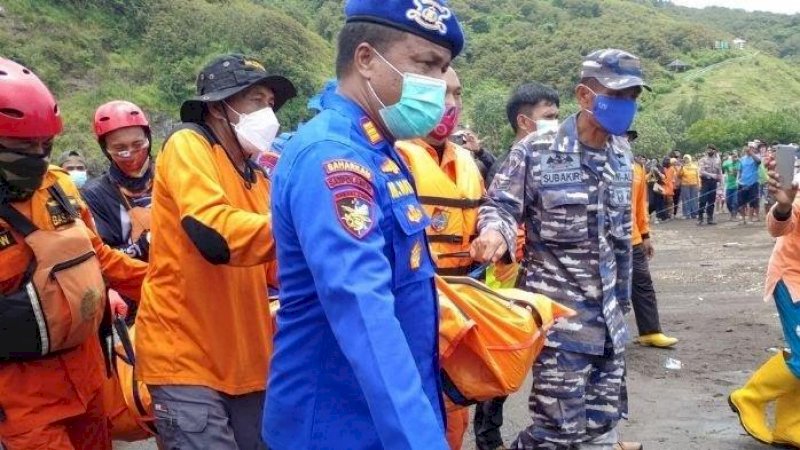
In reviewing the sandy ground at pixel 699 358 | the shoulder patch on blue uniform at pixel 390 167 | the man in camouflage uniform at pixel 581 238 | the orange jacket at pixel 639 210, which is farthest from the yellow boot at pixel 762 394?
the shoulder patch on blue uniform at pixel 390 167

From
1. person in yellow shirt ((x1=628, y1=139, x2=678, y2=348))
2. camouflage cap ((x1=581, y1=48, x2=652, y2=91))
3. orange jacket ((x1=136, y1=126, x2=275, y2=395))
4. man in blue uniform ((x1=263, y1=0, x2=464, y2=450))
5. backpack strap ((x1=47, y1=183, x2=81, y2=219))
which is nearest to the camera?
man in blue uniform ((x1=263, y1=0, x2=464, y2=450))

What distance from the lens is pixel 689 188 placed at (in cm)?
2370

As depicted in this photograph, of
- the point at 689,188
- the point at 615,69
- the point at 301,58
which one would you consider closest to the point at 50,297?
the point at 615,69

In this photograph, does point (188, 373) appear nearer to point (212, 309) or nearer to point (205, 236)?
point (212, 309)

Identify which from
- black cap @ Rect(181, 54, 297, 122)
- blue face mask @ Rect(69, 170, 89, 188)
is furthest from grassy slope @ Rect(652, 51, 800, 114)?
black cap @ Rect(181, 54, 297, 122)

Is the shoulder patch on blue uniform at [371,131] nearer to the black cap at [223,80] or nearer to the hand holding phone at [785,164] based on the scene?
the black cap at [223,80]

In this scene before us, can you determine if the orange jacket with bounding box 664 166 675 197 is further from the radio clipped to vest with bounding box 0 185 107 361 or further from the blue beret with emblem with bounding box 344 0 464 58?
the blue beret with emblem with bounding box 344 0 464 58

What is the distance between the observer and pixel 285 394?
1985 mm

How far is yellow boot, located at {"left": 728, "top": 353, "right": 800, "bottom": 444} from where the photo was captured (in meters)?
4.95

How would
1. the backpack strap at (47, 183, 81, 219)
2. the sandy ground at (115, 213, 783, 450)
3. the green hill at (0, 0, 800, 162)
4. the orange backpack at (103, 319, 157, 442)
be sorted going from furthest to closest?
1. the green hill at (0, 0, 800, 162)
2. the sandy ground at (115, 213, 783, 450)
3. the orange backpack at (103, 319, 157, 442)
4. the backpack strap at (47, 183, 81, 219)

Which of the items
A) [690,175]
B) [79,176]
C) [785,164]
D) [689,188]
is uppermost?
[785,164]

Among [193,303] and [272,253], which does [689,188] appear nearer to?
[193,303]

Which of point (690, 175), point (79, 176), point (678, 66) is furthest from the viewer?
point (678, 66)

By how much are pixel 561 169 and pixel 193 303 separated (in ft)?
6.15
